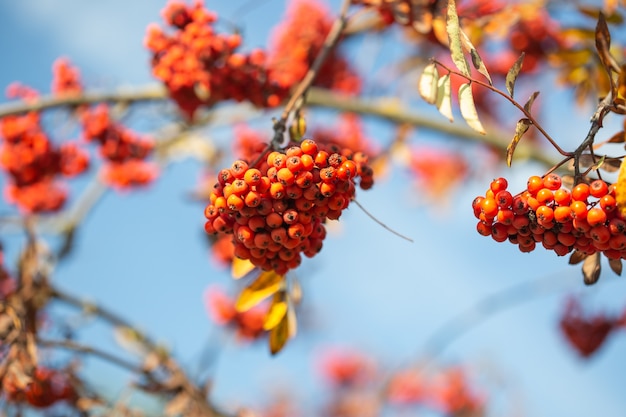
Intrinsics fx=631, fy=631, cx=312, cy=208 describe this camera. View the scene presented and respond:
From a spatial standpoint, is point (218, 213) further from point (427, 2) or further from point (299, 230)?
point (427, 2)

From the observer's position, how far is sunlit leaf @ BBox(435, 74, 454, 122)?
160cm

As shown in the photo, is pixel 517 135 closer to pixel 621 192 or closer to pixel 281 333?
pixel 621 192

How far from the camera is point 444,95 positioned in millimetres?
1625

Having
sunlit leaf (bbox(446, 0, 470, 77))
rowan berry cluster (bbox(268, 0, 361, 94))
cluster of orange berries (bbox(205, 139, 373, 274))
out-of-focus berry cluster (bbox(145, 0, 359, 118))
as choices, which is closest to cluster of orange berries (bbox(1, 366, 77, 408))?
out-of-focus berry cluster (bbox(145, 0, 359, 118))

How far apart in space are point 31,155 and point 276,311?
1.85 meters

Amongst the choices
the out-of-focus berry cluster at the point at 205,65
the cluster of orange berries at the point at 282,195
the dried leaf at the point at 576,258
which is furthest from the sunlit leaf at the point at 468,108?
the out-of-focus berry cluster at the point at 205,65

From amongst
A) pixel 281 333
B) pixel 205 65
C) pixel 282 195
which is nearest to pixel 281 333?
pixel 281 333

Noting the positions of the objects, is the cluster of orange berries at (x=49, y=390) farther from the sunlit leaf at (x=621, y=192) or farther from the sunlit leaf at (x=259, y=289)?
the sunlit leaf at (x=621, y=192)

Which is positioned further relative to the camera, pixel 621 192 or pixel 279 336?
pixel 279 336

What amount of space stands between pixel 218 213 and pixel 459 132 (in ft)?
8.07

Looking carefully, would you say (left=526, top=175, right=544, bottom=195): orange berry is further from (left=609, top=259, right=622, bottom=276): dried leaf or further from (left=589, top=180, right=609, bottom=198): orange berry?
(left=609, top=259, right=622, bottom=276): dried leaf

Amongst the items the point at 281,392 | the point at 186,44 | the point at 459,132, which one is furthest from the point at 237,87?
the point at 281,392

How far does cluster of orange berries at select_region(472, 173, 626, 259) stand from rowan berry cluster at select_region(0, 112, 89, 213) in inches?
95.3

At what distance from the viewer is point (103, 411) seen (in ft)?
7.75
